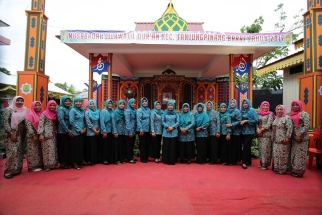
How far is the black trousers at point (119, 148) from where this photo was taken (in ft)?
14.8

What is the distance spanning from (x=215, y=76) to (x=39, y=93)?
7713 millimetres

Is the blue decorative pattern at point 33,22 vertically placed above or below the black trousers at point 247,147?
above

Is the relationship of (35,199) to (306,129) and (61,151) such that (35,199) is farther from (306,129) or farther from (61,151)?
(306,129)

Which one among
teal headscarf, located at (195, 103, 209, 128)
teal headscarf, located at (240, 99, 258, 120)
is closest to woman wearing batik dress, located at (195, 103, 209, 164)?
teal headscarf, located at (195, 103, 209, 128)

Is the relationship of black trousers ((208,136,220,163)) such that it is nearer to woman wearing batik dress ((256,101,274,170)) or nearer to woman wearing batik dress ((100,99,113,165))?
woman wearing batik dress ((256,101,274,170))

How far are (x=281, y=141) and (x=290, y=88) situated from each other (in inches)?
217

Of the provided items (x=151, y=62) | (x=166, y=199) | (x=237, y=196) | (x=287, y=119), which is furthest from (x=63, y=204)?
(x=151, y=62)

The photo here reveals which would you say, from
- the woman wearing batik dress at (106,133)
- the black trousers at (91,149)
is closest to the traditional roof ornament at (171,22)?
the woman wearing batik dress at (106,133)

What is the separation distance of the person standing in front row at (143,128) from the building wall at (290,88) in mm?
6115

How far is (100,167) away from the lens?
423cm

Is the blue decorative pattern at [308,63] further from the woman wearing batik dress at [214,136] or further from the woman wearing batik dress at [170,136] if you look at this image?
the woman wearing batik dress at [170,136]

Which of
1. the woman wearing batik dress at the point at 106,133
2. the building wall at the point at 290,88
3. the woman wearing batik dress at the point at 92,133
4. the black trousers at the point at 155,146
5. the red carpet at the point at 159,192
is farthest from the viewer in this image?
the building wall at the point at 290,88

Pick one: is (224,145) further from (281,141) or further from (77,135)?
(77,135)

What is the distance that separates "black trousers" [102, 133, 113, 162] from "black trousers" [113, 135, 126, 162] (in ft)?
0.36
